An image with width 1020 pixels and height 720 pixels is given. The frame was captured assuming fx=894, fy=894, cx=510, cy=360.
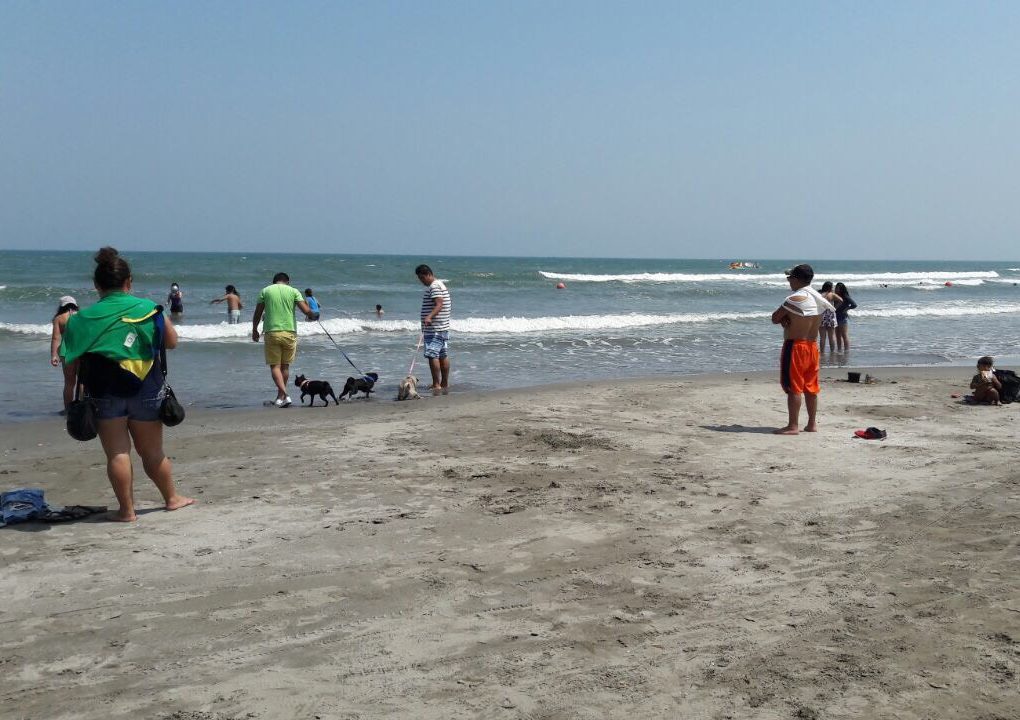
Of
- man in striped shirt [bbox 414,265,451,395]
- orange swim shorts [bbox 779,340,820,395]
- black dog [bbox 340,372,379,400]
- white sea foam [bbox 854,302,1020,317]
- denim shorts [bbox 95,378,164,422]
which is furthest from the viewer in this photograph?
white sea foam [bbox 854,302,1020,317]

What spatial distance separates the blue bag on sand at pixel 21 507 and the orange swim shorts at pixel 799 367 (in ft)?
19.4

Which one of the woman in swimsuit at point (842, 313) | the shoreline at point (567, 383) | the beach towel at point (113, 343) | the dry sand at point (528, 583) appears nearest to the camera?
the dry sand at point (528, 583)

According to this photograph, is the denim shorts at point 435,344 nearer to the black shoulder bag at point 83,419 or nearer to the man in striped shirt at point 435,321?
the man in striped shirt at point 435,321

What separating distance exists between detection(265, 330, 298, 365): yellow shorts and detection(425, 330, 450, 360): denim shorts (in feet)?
5.37

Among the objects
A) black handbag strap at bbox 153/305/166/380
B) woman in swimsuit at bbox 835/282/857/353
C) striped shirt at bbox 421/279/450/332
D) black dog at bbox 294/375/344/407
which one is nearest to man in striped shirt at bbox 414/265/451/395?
striped shirt at bbox 421/279/450/332

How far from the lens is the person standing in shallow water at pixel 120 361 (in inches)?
197

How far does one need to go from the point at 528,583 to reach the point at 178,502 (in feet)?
8.33

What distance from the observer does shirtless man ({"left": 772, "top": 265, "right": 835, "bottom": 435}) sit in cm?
793

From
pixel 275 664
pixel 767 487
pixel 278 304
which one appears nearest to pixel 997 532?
pixel 767 487

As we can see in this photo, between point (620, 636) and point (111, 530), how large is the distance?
311 centimetres

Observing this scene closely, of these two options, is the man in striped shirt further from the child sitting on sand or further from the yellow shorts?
the child sitting on sand

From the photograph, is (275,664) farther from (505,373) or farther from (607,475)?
(505,373)

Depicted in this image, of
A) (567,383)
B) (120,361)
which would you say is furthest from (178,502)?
(567,383)

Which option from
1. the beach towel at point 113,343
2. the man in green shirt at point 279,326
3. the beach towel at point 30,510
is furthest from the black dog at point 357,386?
the beach towel at point 113,343
